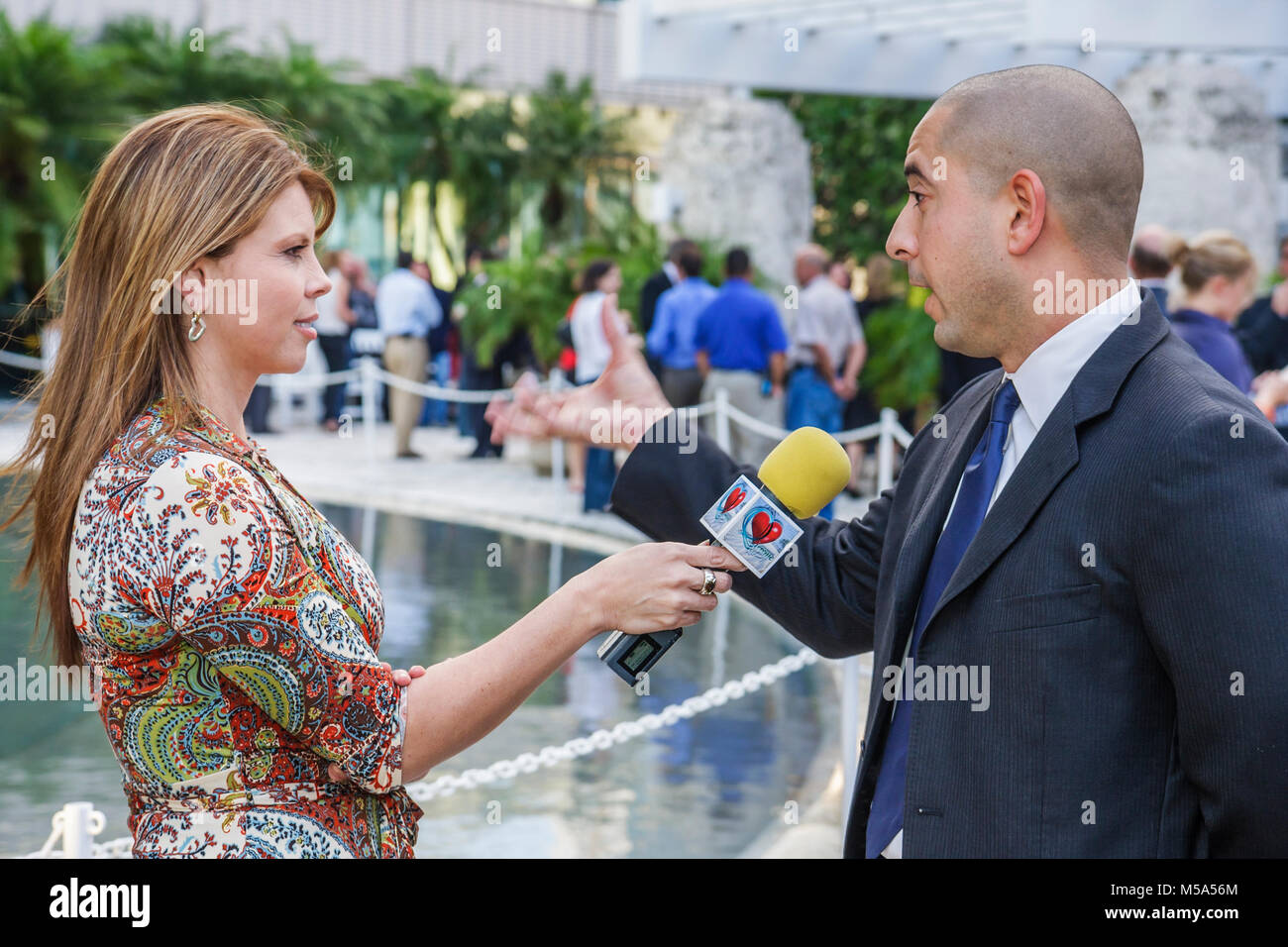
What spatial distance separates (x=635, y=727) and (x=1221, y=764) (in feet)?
11.1

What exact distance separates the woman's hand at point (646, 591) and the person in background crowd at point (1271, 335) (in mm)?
8087

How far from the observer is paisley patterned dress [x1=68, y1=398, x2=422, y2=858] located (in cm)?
207

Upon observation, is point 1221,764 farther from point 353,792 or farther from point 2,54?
point 2,54

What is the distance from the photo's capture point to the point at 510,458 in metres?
Answer: 16.6

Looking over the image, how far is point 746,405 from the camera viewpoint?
461 inches

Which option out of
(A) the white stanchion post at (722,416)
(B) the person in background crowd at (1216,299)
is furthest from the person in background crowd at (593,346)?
(B) the person in background crowd at (1216,299)

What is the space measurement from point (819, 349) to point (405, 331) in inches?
218

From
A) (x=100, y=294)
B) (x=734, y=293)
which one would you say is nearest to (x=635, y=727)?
(x=100, y=294)

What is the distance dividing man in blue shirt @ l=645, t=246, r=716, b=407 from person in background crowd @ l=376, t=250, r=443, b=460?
14.8 feet

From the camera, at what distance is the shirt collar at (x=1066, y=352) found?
229cm

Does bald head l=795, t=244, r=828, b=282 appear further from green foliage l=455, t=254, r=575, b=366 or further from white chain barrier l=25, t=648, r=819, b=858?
white chain barrier l=25, t=648, r=819, b=858

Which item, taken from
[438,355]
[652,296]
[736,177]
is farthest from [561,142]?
[652,296]
